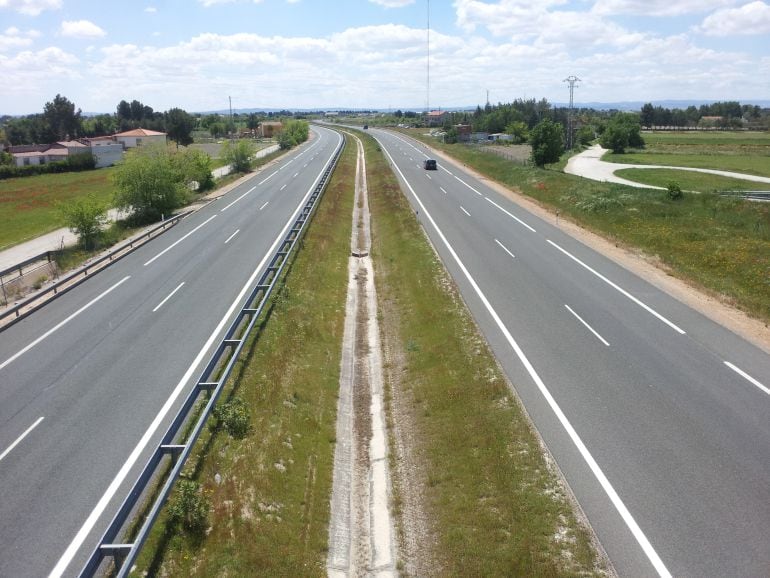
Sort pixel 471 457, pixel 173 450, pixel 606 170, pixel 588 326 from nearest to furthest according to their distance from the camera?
pixel 173 450 < pixel 471 457 < pixel 588 326 < pixel 606 170

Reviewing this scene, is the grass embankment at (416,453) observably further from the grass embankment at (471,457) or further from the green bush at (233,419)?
the green bush at (233,419)

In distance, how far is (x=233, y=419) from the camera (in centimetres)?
1360

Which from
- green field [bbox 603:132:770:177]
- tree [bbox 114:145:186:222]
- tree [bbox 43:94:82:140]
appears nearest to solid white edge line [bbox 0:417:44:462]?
tree [bbox 114:145:186:222]

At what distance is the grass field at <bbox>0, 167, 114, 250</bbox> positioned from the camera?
46.2m

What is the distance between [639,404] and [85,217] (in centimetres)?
3272

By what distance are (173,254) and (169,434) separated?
2025 centimetres

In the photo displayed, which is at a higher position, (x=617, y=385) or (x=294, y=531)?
(x=617, y=385)

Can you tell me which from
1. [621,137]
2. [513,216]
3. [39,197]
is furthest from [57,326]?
[621,137]

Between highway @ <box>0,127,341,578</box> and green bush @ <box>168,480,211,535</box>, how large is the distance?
124cm

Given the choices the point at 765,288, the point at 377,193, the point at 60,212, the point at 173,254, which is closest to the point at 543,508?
the point at 765,288

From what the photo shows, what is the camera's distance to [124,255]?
99.1ft

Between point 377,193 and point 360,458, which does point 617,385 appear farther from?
point 377,193

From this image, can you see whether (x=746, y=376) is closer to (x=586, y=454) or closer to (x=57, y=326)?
(x=586, y=454)

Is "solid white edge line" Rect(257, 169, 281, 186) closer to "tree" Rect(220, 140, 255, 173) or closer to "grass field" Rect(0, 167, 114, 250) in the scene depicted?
"tree" Rect(220, 140, 255, 173)
